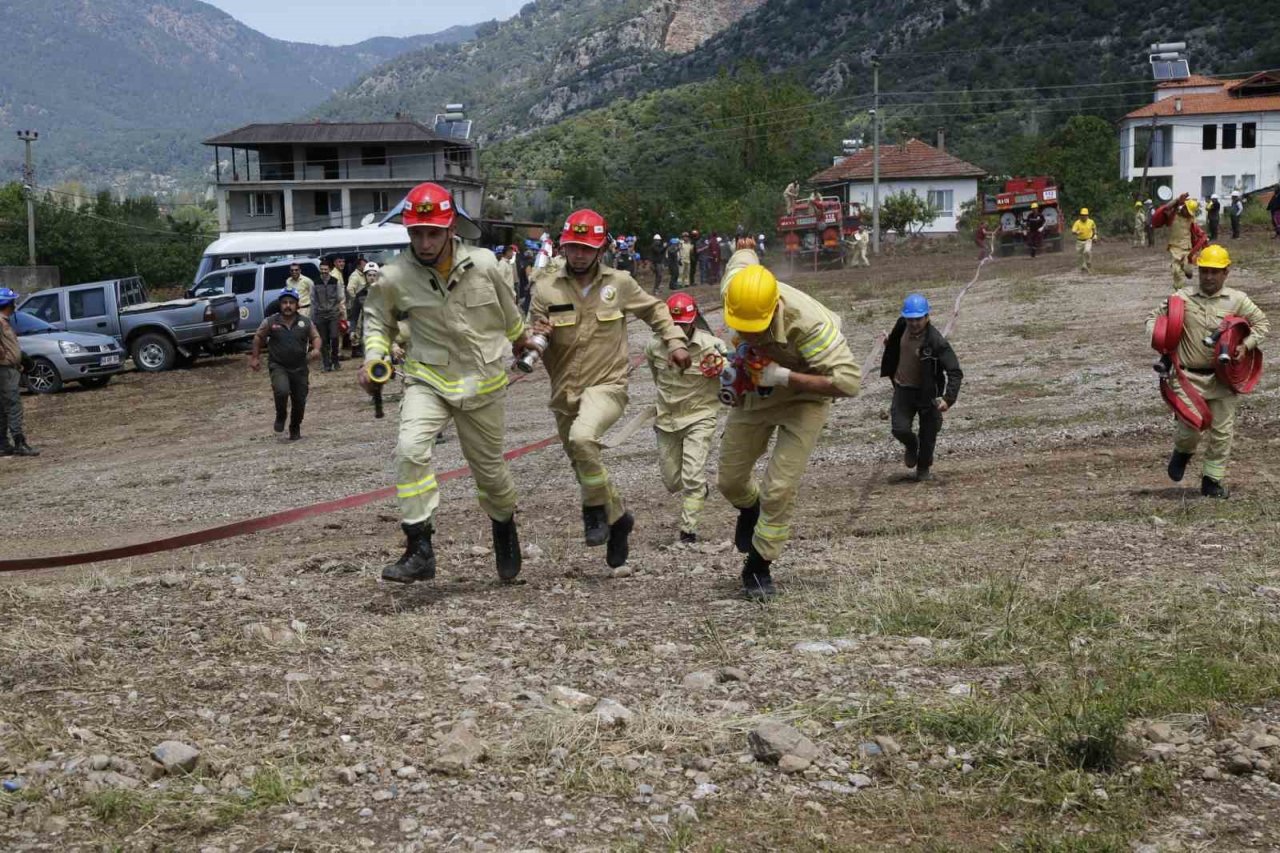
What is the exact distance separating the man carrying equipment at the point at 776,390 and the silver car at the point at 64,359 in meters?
21.1

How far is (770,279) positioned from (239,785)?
3.46 m

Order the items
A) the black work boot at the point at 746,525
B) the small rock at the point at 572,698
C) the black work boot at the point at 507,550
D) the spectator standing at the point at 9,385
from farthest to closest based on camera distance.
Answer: the spectator standing at the point at 9,385 → the black work boot at the point at 507,550 → the black work boot at the point at 746,525 → the small rock at the point at 572,698

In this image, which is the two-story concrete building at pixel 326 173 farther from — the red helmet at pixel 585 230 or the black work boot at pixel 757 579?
the black work boot at pixel 757 579

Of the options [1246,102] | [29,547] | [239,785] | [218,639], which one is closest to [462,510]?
[29,547]

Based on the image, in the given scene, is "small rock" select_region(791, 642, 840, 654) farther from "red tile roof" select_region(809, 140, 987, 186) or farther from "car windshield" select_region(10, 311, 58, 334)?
"red tile roof" select_region(809, 140, 987, 186)

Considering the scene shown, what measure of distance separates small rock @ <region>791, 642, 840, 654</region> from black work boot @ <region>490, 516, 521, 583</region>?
232cm

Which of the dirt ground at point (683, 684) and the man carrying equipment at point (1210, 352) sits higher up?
the man carrying equipment at point (1210, 352)

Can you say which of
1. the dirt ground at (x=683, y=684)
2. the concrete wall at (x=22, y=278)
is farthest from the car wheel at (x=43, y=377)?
the concrete wall at (x=22, y=278)

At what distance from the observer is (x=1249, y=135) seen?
260 feet

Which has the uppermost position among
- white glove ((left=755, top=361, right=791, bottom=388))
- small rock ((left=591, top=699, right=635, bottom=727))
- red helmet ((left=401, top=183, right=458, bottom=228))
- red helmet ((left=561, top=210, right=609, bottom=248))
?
red helmet ((left=401, top=183, right=458, bottom=228))

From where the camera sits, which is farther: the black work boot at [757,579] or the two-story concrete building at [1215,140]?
the two-story concrete building at [1215,140]

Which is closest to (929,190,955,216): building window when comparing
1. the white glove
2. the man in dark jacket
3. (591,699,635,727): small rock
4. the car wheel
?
the car wheel

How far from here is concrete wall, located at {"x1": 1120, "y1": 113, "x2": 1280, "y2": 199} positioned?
7931cm

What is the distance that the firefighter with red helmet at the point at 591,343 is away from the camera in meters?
8.36
